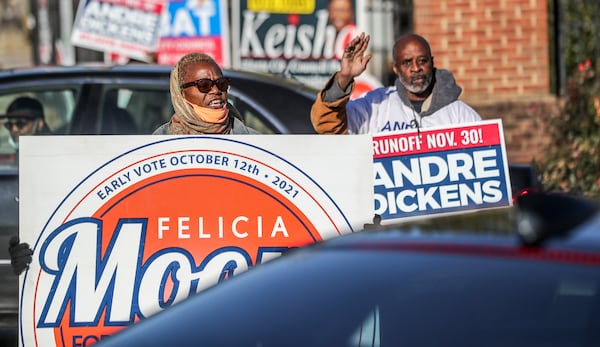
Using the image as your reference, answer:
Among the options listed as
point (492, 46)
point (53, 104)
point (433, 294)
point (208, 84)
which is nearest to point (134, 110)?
point (53, 104)

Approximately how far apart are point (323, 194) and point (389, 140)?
0.75 metres

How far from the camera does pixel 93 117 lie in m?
7.30

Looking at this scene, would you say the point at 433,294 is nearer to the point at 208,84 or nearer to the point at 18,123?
the point at 208,84

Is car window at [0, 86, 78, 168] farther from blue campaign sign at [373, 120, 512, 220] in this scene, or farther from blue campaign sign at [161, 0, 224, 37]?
blue campaign sign at [161, 0, 224, 37]

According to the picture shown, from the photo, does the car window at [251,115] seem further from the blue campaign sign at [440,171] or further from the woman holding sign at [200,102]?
the blue campaign sign at [440,171]

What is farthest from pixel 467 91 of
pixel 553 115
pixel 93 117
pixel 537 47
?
pixel 93 117

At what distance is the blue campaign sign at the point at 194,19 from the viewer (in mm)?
12992

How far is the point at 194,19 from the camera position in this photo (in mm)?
13148

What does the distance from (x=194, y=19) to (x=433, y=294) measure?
10.1 meters

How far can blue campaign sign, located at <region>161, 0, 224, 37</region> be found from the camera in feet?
42.6

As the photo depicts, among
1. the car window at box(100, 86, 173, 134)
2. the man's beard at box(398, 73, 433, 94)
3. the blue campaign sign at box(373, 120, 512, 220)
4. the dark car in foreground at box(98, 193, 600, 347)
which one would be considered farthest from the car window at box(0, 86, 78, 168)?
the dark car in foreground at box(98, 193, 600, 347)

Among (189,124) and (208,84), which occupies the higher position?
(208,84)

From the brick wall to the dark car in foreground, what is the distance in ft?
32.0

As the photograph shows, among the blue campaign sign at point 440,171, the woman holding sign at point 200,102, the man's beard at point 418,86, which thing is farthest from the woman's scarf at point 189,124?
the man's beard at point 418,86
